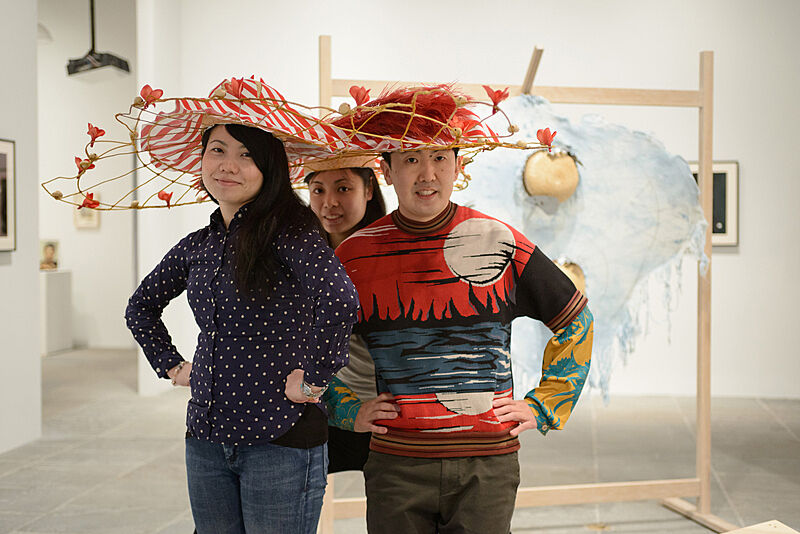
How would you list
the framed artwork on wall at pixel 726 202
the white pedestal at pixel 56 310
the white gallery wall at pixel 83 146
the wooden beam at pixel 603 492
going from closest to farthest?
the wooden beam at pixel 603 492 < the framed artwork on wall at pixel 726 202 < the white pedestal at pixel 56 310 < the white gallery wall at pixel 83 146

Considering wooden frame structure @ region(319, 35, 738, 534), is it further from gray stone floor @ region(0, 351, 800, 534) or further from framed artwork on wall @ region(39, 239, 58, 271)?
framed artwork on wall @ region(39, 239, 58, 271)

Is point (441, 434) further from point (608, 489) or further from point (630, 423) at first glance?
point (630, 423)

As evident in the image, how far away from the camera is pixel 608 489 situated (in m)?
3.12

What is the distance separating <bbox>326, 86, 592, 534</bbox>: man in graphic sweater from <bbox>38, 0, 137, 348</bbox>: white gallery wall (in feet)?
23.4

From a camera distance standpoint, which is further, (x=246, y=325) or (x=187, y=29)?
(x=187, y=29)

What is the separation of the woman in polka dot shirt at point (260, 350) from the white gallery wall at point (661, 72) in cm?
461

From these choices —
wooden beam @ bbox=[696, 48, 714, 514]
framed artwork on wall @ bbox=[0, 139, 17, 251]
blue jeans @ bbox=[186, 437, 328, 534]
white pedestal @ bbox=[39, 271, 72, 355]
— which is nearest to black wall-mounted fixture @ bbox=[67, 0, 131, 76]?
framed artwork on wall @ bbox=[0, 139, 17, 251]

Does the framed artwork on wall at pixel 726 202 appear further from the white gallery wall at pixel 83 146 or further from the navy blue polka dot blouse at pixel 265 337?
the white gallery wall at pixel 83 146

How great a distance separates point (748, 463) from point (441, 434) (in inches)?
128

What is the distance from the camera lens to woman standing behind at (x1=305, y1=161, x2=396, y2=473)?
6.25 ft

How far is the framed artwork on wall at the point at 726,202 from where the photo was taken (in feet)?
19.4

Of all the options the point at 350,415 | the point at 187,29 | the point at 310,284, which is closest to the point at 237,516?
the point at 350,415

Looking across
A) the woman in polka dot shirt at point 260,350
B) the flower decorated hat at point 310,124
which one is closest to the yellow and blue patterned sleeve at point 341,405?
the woman in polka dot shirt at point 260,350

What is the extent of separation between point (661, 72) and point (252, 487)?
17.9 ft
